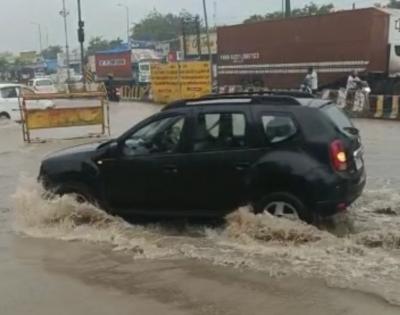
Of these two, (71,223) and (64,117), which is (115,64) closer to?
(64,117)

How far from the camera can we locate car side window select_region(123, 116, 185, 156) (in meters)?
7.71

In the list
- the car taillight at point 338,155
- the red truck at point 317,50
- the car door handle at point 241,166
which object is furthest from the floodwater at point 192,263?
the red truck at point 317,50

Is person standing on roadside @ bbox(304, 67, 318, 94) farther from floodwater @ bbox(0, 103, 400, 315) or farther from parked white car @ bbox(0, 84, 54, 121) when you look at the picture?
floodwater @ bbox(0, 103, 400, 315)

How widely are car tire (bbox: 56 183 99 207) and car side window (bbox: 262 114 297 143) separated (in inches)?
91.6

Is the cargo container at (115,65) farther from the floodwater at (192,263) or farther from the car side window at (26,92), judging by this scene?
the floodwater at (192,263)

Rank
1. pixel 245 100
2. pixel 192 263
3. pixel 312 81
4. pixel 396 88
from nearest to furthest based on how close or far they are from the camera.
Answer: pixel 192 263, pixel 245 100, pixel 396 88, pixel 312 81

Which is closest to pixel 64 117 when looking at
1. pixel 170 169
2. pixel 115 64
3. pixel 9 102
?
pixel 9 102

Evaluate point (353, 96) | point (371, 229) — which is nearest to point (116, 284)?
point (371, 229)

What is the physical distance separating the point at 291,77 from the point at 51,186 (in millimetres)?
24005

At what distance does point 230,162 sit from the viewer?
289 inches

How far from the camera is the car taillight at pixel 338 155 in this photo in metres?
7.04

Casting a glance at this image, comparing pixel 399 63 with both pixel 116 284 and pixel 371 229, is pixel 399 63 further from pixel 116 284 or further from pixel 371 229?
pixel 116 284

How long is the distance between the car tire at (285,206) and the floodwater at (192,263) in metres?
0.09

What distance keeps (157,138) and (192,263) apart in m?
1.68
